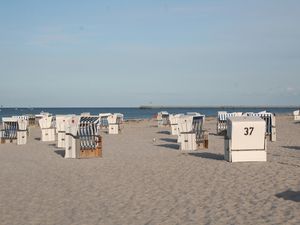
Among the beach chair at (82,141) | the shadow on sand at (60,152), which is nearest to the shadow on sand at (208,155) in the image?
the beach chair at (82,141)

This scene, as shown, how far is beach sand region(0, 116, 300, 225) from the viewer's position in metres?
6.88

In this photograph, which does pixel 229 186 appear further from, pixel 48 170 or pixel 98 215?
pixel 48 170

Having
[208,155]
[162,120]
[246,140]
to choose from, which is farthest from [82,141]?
[162,120]

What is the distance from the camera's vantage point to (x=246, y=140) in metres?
12.1

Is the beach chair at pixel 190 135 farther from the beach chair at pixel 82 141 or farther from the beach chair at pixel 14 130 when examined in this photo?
the beach chair at pixel 14 130

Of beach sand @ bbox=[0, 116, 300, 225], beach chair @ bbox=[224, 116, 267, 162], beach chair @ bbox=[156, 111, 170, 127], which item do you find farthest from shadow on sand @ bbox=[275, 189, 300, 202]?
beach chair @ bbox=[156, 111, 170, 127]

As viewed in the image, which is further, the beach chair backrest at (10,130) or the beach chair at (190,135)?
the beach chair backrest at (10,130)

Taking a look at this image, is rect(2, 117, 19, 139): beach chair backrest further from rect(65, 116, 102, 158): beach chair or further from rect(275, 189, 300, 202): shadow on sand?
rect(275, 189, 300, 202): shadow on sand

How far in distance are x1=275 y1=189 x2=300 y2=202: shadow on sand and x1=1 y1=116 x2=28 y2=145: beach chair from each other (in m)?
14.1

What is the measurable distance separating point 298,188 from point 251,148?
12.4 feet

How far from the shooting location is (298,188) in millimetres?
8445

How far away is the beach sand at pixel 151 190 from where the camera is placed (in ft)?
22.6

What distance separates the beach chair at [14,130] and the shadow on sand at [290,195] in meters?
14.1

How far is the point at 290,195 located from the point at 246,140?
4.26 meters
